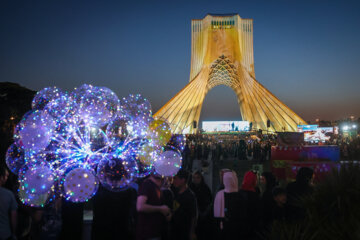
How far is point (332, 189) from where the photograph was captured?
2.14 m

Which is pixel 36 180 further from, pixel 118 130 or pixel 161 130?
pixel 161 130

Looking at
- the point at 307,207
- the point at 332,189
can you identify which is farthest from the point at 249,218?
the point at 332,189

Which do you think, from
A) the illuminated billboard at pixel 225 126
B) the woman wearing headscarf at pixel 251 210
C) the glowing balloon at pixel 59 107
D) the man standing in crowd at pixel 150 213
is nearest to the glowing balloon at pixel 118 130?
the glowing balloon at pixel 59 107

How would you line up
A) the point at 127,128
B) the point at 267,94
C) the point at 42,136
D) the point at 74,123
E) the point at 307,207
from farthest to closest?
1. the point at 267,94
2. the point at 127,128
3. the point at 74,123
4. the point at 42,136
5. the point at 307,207

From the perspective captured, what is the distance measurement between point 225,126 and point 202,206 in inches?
952

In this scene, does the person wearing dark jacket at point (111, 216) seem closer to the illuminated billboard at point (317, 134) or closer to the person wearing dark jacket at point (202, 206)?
the person wearing dark jacket at point (202, 206)

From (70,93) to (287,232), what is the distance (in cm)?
358

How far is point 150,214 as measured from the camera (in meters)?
2.58

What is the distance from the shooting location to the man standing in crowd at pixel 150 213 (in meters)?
2.57

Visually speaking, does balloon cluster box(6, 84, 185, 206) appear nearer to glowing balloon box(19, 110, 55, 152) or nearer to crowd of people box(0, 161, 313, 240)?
glowing balloon box(19, 110, 55, 152)

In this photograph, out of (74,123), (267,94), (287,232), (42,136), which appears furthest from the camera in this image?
(267,94)

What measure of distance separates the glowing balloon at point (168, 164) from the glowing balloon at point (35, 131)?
4.42ft

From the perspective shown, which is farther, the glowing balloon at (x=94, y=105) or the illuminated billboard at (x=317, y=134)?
the illuminated billboard at (x=317, y=134)

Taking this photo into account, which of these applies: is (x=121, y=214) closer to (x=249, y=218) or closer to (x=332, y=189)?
(x=249, y=218)
